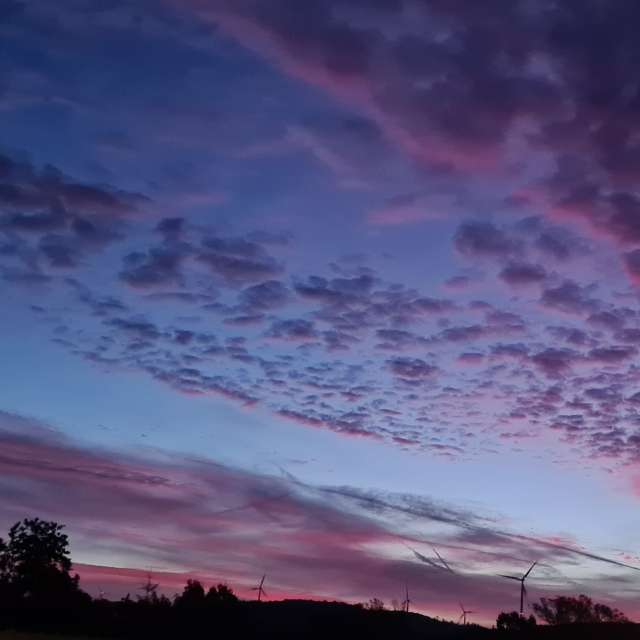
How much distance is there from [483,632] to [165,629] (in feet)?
213

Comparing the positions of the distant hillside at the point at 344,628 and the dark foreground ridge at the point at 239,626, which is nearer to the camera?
the dark foreground ridge at the point at 239,626

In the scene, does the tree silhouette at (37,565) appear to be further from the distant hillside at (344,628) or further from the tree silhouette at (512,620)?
the tree silhouette at (512,620)

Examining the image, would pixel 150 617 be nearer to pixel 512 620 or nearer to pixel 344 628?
pixel 344 628

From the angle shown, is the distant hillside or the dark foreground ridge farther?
the distant hillside

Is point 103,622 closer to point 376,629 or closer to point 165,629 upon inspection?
point 165,629

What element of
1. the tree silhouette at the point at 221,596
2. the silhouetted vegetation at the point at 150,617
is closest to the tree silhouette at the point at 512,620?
the silhouetted vegetation at the point at 150,617

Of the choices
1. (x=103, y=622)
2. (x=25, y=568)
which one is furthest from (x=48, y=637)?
(x=25, y=568)

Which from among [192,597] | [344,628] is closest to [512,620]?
[344,628]

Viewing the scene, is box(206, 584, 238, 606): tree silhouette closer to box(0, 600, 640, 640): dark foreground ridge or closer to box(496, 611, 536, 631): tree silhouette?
box(0, 600, 640, 640): dark foreground ridge

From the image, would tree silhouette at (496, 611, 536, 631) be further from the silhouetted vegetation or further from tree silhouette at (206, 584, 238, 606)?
tree silhouette at (206, 584, 238, 606)

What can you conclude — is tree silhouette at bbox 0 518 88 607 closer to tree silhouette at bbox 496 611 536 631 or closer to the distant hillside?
the distant hillside

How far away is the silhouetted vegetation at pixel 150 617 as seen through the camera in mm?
157375

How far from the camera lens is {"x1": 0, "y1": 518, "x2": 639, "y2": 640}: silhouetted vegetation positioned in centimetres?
15738

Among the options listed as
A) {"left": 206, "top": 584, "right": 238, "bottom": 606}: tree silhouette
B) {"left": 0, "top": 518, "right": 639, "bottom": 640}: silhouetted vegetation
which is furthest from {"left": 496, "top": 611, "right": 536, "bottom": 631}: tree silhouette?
{"left": 206, "top": 584, "right": 238, "bottom": 606}: tree silhouette
